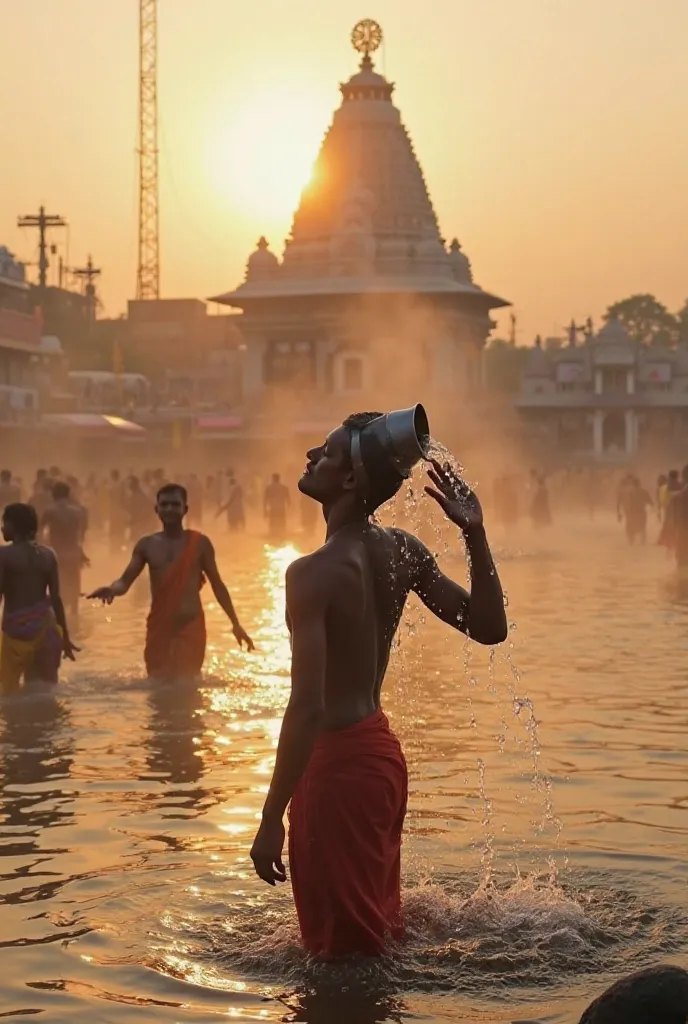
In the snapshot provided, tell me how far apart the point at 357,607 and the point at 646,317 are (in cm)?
11087

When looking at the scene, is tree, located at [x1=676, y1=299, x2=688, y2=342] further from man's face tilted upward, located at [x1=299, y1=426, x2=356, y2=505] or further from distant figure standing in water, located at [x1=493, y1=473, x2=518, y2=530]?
man's face tilted upward, located at [x1=299, y1=426, x2=356, y2=505]

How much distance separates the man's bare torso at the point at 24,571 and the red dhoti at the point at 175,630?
630mm

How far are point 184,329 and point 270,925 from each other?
8441 centimetres

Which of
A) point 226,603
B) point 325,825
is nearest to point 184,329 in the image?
point 226,603

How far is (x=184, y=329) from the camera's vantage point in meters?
89.1

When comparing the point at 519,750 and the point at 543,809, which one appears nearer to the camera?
the point at 543,809

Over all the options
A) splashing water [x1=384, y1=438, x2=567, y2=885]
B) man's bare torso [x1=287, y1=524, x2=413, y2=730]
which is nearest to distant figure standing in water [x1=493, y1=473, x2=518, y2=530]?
splashing water [x1=384, y1=438, x2=567, y2=885]

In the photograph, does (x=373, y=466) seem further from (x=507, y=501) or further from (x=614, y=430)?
(x=614, y=430)

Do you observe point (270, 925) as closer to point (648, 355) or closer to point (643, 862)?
point (643, 862)

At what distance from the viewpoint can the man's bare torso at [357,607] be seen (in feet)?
15.7

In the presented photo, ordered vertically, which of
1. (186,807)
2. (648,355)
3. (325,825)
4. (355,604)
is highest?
(648,355)

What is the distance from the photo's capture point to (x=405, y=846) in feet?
22.3

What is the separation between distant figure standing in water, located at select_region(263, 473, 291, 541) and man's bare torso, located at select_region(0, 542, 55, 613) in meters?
23.4

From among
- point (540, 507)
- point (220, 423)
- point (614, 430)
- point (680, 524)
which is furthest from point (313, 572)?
point (614, 430)
